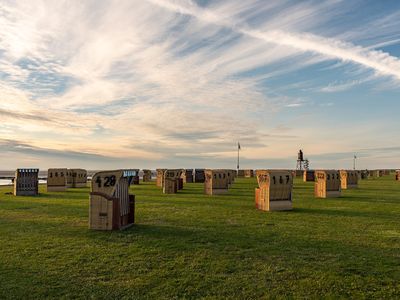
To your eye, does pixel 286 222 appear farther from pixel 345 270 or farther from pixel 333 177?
pixel 333 177

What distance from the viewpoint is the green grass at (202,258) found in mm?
6855

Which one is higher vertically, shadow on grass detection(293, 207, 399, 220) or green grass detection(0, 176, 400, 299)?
shadow on grass detection(293, 207, 399, 220)

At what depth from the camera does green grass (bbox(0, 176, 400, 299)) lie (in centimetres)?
686

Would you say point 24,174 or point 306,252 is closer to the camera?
point 306,252

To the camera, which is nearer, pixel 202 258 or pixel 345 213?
pixel 202 258

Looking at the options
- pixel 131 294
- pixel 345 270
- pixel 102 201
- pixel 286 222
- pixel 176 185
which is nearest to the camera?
pixel 131 294

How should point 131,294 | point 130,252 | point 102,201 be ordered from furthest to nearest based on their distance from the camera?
point 102,201 < point 130,252 < point 131,294

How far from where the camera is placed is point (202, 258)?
8953 millimetres

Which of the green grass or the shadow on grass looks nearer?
the green grass

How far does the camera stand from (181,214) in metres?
17.0

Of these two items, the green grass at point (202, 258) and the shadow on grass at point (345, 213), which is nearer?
the green grass at point (202, 258)

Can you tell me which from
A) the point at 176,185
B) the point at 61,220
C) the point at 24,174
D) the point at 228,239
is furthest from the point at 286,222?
the point at 24,174

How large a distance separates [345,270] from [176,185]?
77.8ft

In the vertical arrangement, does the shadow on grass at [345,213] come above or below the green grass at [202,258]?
above
